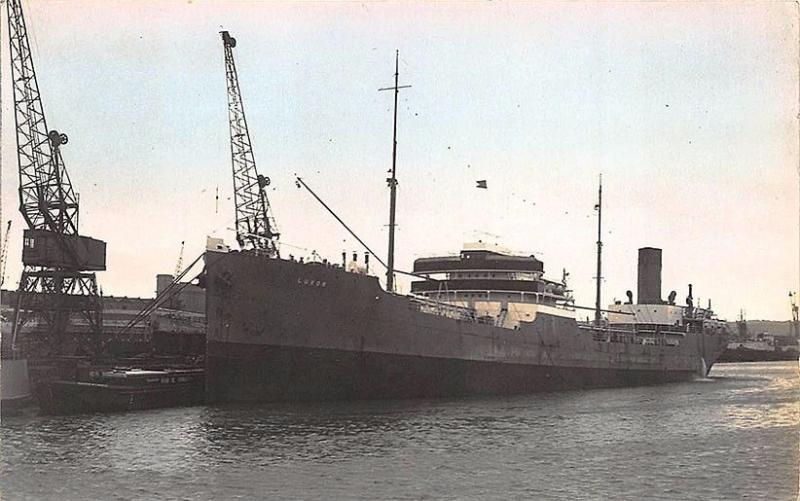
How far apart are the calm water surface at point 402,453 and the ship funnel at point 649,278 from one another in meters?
20.0

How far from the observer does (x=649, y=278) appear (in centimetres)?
4816

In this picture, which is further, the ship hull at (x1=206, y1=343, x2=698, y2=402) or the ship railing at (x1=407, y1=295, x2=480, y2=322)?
the ship railing at (x1=407, y1=295, x2=480, y2=322)

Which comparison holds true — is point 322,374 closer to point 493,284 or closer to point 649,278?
point 493,284

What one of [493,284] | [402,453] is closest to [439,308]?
[493,284]

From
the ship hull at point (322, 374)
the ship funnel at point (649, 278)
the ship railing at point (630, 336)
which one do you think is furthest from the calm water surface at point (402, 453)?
the ship funnel at point (649, 278)

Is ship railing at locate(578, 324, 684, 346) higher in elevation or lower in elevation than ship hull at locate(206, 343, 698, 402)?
higher

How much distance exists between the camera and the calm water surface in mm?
15578

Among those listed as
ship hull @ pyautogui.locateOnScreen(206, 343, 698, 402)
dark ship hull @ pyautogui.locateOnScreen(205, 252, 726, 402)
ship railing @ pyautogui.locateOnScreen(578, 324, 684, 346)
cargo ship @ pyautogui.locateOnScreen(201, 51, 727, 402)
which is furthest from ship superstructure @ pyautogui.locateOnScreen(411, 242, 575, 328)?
ship hull @ pyautogui.locateOnScreen(206, 343, 698, 402)

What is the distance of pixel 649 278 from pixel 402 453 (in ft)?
106

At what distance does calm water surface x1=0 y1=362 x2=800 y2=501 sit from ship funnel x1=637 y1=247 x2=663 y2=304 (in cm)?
1999

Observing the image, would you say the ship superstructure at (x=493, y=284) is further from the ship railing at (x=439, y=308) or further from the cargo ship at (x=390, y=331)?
the ship railing at (x=439, y=308)

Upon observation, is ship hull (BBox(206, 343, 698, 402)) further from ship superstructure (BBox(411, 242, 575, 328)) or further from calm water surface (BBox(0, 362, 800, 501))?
ship superstructure (BBox(411, 242, 575, 328))

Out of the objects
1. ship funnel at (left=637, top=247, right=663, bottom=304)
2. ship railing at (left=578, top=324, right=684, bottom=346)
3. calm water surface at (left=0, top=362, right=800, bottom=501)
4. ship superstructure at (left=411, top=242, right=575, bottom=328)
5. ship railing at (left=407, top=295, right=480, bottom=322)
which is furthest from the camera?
ship funnel at (left=637, top=247, right=663, bottom=304)

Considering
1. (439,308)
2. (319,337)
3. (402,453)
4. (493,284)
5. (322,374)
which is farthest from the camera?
(493,284)
